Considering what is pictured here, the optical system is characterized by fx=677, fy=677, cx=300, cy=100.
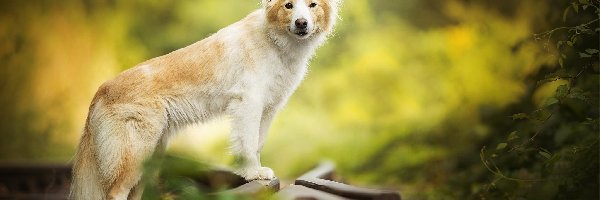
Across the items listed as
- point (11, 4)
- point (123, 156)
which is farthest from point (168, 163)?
point (11, 4)

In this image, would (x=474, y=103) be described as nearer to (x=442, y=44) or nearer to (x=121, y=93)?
(x=442, y=44)

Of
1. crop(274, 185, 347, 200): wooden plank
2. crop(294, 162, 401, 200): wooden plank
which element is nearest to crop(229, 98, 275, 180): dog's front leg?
crop(294, 162, 401, 200): wooden plank

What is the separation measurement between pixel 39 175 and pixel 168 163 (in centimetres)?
349

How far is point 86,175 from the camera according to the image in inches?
103

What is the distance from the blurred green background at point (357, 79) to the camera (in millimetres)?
4547

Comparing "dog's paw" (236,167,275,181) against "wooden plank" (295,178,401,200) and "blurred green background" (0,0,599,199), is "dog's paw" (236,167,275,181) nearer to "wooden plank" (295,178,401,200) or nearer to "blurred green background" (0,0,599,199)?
"wooden plank" (295,178,401,200)

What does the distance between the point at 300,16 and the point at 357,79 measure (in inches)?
104

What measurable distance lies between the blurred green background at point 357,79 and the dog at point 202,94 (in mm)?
1663

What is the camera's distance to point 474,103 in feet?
15.6

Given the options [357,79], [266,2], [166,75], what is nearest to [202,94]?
[166,75]

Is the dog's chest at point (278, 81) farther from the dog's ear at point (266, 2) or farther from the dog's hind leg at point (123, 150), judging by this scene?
the dog's hind leg at point (123, 150)

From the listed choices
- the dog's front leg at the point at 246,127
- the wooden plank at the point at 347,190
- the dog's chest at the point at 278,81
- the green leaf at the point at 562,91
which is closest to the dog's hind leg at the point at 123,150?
the dog's front leg at the point at 246,127

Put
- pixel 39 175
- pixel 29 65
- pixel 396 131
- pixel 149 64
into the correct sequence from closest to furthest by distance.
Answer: pixel 149 64 → pixel 39 175 → pixel 29 65 → pixel 396 131

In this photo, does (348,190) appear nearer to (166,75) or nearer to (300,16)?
(300,16)
